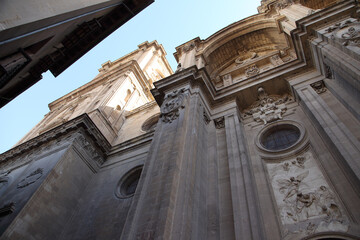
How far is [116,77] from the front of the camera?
28125mm

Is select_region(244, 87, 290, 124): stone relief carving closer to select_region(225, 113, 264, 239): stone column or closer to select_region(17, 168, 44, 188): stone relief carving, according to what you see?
select_region(225, 113, 264, 239): stone column

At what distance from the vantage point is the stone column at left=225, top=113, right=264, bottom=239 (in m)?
7.14

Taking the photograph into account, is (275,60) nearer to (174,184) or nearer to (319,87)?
(319,87)

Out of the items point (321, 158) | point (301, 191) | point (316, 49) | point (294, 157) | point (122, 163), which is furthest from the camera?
point (122, 163)

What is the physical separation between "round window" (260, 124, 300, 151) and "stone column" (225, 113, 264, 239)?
138 cm

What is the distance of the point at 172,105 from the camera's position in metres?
11.6

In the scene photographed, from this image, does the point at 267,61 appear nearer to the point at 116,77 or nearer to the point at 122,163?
the point at 122,163

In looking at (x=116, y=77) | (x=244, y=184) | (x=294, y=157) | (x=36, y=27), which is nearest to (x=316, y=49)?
(x=294, y=157)

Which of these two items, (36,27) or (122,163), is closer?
(36,27)

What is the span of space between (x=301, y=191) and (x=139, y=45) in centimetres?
3820

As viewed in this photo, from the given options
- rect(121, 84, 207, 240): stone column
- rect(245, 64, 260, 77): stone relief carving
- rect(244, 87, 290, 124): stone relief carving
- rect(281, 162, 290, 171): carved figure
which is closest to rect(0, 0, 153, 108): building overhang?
rect(121, 84, 207, 240): stone column

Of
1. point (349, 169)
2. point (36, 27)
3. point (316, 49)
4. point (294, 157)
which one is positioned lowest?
point (294, 157)

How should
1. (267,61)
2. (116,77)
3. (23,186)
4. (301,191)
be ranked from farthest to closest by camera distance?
(116,77)
(267,61)
(23,186)
(301,191)

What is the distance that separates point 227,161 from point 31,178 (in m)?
9.51
